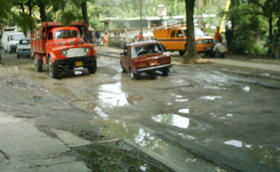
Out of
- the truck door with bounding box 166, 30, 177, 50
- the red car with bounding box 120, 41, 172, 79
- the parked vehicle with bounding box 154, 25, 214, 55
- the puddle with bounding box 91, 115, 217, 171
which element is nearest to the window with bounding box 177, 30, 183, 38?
the parked vehicle with bounding box 154, 25, 214, 55

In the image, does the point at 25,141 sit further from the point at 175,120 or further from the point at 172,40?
the point at 172,40

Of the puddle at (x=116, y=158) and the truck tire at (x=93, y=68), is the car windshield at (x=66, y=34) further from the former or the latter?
the puddle at (x=116, y=158)

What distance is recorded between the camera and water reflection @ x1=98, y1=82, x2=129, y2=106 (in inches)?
427

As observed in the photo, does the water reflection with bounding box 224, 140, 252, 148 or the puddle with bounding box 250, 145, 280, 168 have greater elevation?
the water reflection with bounding box 224, 140, 252, 148

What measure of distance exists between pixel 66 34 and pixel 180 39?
10.6 metres

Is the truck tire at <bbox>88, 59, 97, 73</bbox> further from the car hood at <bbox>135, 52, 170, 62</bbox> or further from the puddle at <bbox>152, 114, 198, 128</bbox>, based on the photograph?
the puddle at <bbox>152, 114, 198, 128</bbox>

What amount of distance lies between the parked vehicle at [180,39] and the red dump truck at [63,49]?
29.2 ft

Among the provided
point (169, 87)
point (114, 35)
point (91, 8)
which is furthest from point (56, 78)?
point (91, 8)

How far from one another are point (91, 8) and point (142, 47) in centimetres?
4699

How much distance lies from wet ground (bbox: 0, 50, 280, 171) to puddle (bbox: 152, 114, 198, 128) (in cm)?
2

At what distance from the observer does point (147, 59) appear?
14945 millimetres

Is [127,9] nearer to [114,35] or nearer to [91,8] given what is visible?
[91,8]

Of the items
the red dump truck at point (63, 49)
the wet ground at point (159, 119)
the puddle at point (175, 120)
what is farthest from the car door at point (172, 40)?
the puddle at point (175, 120)

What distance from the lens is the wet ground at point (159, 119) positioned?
582cm
